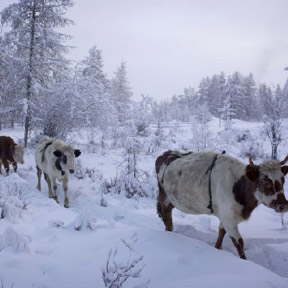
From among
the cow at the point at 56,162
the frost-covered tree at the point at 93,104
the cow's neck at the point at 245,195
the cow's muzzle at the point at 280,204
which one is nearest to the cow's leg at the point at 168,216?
the cow's neck at the point at 245,195

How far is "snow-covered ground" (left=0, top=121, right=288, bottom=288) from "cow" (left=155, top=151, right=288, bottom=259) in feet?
1.62

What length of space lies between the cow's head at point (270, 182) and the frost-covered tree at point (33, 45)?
1338cm

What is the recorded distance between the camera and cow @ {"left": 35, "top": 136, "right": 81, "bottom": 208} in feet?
23.3

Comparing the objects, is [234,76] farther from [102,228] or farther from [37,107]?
[102,228]

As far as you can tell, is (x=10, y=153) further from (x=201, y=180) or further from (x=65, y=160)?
(x=201, y=180)

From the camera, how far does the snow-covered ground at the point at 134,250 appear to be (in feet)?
8.38

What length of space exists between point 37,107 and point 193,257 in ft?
44.8

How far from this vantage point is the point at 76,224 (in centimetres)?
411

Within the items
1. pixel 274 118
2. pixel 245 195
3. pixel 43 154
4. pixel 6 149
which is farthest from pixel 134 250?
pixel 274 118

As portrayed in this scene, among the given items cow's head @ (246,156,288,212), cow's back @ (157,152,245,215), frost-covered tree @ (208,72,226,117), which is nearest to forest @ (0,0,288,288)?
cow's back @ (157,152,245,215)

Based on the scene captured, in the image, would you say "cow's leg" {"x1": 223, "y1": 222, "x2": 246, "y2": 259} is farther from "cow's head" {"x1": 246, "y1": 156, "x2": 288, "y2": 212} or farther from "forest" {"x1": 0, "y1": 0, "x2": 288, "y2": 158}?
"forest" {"x1": 0, "y1": 0, "x2": 288, "y2": 158}

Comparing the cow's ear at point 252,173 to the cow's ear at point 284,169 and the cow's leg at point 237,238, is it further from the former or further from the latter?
the cow's leg at point 237,238

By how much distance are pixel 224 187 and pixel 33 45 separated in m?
14.9

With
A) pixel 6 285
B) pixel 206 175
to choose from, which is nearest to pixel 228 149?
pixel 206 175
